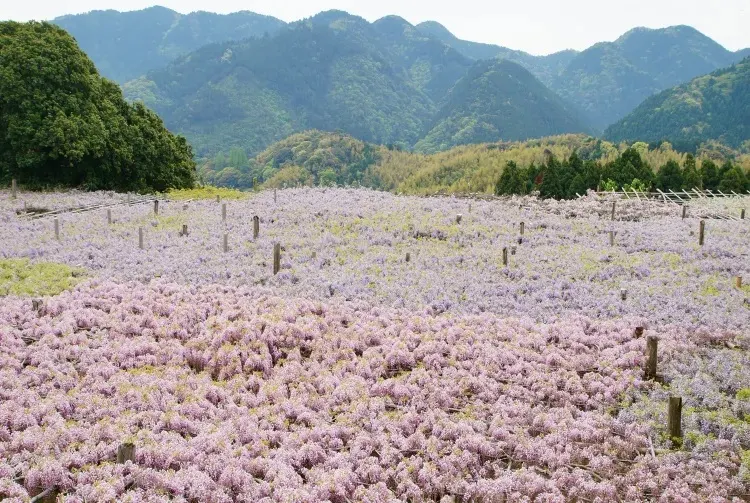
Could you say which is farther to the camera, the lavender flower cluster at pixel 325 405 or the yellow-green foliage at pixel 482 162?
the yellow-green foliage at pixel 482 162

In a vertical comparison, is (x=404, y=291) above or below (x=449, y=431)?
above

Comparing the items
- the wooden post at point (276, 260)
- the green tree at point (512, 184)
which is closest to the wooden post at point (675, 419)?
the wooden post at point (276, 260)

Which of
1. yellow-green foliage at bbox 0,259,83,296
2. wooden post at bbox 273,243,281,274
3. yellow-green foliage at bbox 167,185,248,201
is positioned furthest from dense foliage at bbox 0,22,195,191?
wooden post at bbox 273,243,281,274

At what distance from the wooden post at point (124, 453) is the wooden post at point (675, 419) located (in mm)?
9517

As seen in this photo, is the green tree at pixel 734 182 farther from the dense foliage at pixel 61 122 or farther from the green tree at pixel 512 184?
the dense foliage at pixel 61 122

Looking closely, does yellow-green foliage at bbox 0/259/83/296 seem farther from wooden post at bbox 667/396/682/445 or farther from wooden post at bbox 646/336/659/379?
wooden post at bbox 667/396/682/445

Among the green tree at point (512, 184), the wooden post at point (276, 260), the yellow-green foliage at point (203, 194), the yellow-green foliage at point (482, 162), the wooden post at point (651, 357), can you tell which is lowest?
the wooden post at point (651, 357)

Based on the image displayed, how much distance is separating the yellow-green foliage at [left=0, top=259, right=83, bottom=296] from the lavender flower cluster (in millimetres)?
1250

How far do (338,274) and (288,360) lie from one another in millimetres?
7921

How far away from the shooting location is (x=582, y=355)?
1406 centimetres

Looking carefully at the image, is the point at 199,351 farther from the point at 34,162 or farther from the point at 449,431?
the point at 34,162

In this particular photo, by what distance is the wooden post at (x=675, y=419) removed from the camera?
34.4ft

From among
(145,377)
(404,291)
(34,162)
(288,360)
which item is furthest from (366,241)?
(34,162)

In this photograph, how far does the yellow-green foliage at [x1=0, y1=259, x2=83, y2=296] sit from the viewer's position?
17.9m
